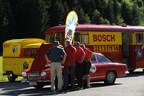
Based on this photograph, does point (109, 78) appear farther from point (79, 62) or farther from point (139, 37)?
point (139, 37)

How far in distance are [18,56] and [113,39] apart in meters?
6.64

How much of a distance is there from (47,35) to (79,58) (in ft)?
28.7

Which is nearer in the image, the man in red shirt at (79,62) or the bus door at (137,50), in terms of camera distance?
the man in red shirt at (79,62)

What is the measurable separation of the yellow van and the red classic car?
406 centimetres

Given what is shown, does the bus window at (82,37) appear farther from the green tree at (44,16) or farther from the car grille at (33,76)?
the green tree at (44,16)

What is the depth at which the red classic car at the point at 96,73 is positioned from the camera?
1324cm

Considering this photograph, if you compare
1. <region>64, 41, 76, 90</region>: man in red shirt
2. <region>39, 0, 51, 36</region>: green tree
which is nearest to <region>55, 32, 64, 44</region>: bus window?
<region>64, 41, 76, 90</region>: man in red shirt

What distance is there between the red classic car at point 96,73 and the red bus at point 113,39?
5.83 m

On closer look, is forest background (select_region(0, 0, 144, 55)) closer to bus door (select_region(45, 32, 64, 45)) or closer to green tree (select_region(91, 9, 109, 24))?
green tree (select_region(91, 9, 109, 24))

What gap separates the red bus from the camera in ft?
69.6

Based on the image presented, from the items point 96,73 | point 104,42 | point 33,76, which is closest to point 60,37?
point 104,42

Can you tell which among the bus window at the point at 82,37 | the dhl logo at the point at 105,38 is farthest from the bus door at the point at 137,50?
the bus window at the point at 82,37

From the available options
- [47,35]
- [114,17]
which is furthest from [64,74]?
[114,17]

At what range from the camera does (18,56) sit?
61.6ft
